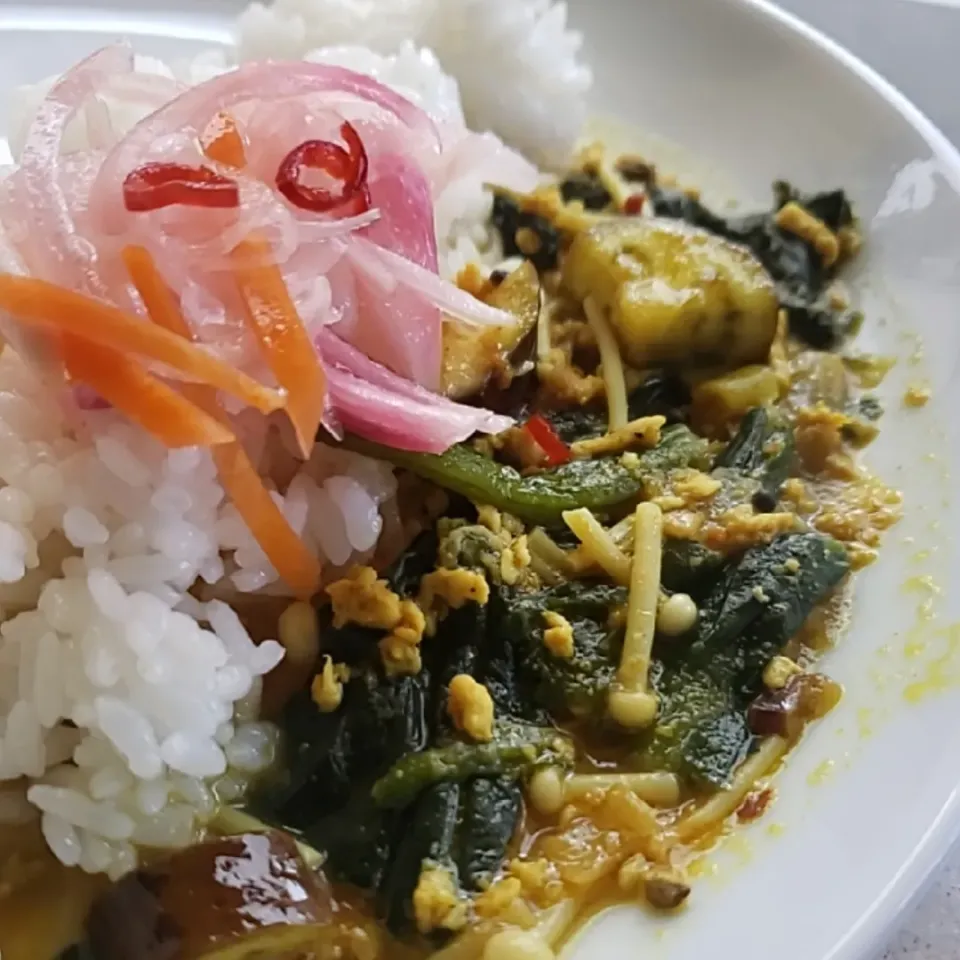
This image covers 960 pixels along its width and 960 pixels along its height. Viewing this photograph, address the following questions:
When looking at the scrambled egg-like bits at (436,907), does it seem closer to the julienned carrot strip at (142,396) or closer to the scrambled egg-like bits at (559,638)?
the scrambled egg-like bits at (559,638)

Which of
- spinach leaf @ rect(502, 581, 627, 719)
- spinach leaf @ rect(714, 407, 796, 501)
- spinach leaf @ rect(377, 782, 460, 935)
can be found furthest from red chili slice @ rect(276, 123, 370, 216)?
spinach leaf @ rect(377, 782, 460, 935)

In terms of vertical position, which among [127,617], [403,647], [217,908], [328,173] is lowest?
[217,908]

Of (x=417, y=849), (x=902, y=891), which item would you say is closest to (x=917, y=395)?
(x=902, y=891)

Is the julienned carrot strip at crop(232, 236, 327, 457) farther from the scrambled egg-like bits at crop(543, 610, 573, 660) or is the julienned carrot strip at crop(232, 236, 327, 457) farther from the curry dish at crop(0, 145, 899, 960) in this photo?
the scrambled egg-like bits at crop(543, 610, 573, 660)

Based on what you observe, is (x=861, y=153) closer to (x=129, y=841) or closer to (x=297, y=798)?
(x=297, y=798)

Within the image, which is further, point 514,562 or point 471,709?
point 514,562

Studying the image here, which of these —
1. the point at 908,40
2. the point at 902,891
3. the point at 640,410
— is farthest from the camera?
the point at 908,40

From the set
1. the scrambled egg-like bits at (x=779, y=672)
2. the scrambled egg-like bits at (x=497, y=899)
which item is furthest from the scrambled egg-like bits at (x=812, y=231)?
the scrambled egg-like bits at (x=497, y=899)

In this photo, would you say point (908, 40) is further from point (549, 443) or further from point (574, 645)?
→ point (574, 645)
